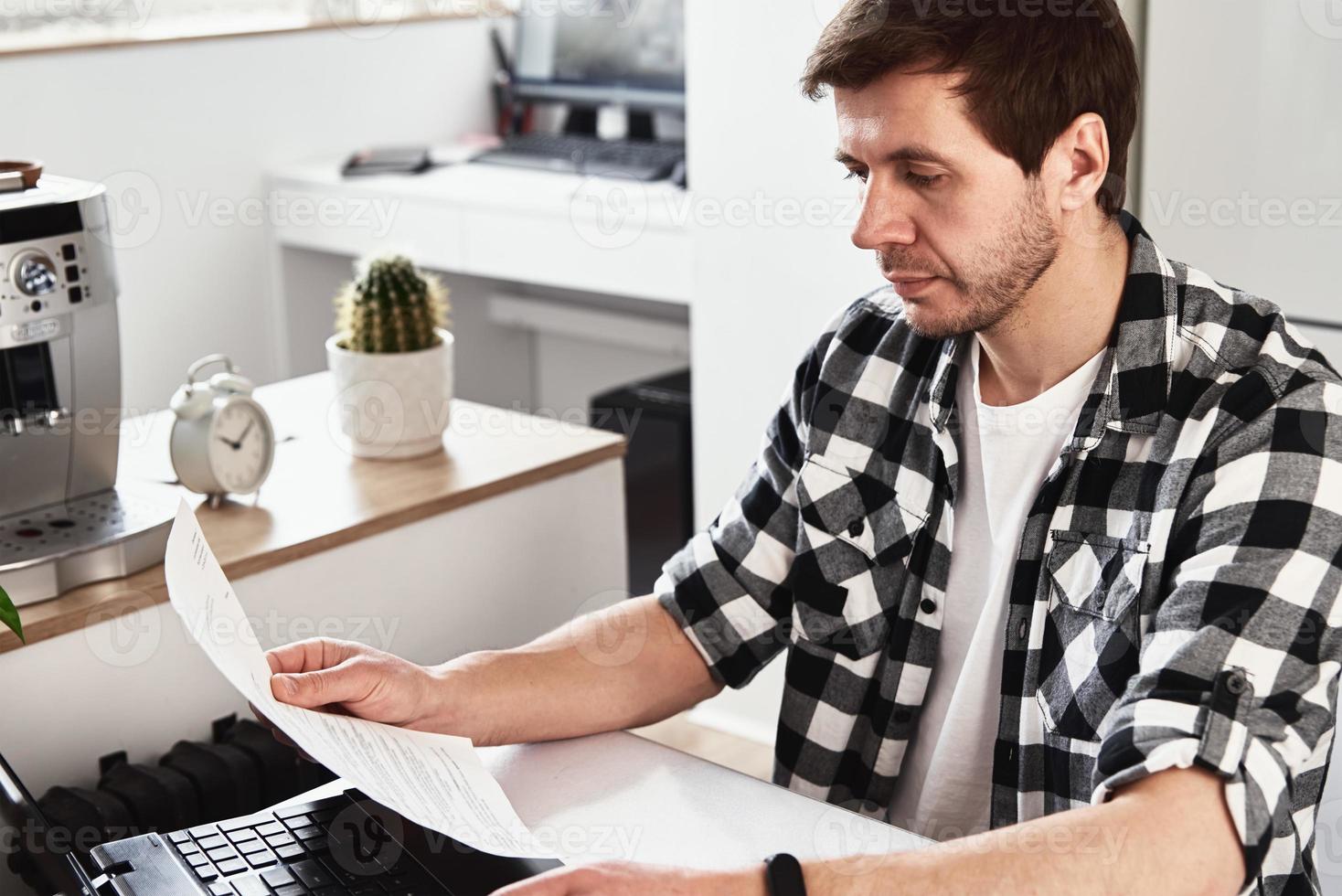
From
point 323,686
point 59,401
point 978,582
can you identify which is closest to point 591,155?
point 59,401

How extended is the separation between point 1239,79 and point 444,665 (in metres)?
1.25

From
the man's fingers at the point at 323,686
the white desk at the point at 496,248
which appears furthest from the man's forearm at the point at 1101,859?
the white desk at the point at 496,248

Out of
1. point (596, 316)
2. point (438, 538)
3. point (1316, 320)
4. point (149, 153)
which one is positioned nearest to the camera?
point (438, 538)

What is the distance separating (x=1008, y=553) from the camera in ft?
3.78

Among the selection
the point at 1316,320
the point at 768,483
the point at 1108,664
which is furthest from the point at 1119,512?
the point at 1316,320

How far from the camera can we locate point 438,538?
154 centimetres

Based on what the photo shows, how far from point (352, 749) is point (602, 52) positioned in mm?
2524

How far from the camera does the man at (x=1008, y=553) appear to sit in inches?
34.9

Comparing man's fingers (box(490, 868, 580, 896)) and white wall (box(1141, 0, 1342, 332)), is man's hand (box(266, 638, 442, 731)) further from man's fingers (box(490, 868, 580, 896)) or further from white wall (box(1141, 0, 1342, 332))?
white wall (box(1141, 0, 1342, 332))

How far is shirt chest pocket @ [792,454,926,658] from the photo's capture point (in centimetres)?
123

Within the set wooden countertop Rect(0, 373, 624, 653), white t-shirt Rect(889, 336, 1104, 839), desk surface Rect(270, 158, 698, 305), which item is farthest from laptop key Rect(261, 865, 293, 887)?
desk surface Rect(270, 158, 698, 305)

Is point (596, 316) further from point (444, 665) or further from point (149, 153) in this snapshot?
point (444, 665)

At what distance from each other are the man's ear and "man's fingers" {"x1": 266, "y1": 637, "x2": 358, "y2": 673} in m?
0.63

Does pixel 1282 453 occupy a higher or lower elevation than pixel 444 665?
higher
